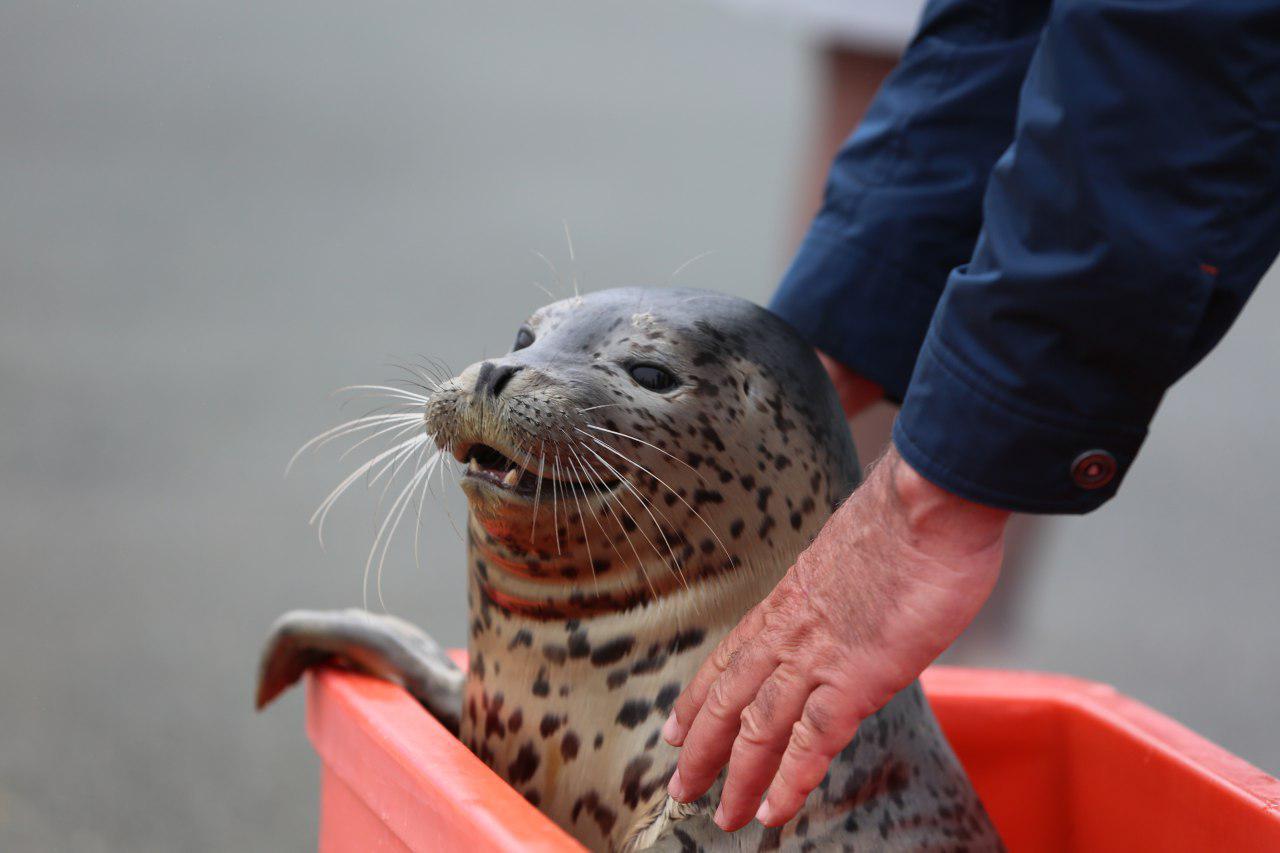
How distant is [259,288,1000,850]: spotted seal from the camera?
1.33 metres

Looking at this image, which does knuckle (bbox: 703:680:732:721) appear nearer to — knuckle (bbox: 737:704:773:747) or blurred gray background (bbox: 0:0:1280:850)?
knuckle (bbox: 737:704:773:747)

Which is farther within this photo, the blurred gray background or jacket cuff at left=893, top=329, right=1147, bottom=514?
the blurred gray background

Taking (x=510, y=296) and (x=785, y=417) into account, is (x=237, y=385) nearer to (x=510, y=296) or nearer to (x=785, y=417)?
(x=510, y=296)

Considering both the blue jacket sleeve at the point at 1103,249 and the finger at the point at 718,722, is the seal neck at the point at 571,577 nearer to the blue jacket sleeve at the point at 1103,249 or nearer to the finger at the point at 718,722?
the finger at the point at 718,722

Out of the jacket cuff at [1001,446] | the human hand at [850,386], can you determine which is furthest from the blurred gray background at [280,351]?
the jacket cuff at [1001,446]

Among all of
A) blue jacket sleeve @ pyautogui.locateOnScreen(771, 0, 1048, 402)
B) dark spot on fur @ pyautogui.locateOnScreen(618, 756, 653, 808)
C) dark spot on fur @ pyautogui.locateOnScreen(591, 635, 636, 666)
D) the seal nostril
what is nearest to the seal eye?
the seal nostril

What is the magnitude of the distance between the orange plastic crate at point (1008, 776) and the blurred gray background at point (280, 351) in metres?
0.98

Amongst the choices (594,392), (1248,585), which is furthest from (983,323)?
(1248,585)

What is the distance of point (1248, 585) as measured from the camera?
4199 millimetres

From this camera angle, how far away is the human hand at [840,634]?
1.14 meters

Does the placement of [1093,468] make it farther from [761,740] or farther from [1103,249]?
[761,740]

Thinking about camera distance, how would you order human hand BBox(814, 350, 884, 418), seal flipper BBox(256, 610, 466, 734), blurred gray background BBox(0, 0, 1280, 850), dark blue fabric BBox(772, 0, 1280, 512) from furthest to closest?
blurred gray background BBox(0, 0, 1280, 850) → human hand BBox(814, 350, 884, 418) → seal flipper BBox(256, 610, 466, 734) → dark blue fabric BBox(772, 0, 1280, 512)

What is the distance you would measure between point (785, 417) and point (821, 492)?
8cm

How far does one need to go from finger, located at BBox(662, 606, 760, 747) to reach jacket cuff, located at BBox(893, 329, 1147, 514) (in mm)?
201
